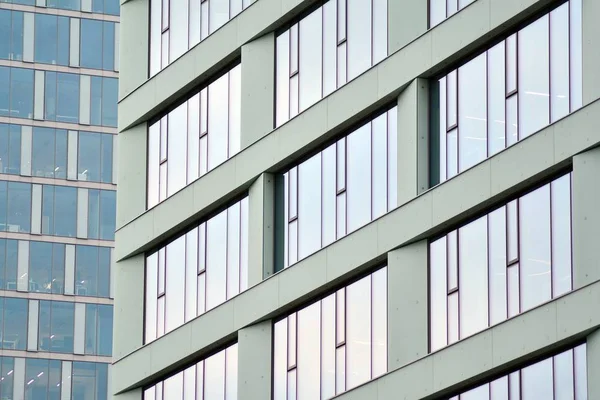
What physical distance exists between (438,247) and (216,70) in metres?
11.3

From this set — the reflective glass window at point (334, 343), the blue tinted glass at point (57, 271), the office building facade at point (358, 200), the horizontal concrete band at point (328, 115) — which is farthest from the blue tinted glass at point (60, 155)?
the reflective glass window at point (334, 343)

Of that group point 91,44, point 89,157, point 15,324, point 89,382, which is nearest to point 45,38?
point 91,44

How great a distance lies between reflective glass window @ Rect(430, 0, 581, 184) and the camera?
3581 cm

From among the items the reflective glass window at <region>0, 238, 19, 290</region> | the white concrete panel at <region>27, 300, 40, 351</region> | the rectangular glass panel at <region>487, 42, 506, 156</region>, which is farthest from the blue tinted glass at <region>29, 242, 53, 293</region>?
the rectangular glass panel at <region>487, 42, 506, 156</region>

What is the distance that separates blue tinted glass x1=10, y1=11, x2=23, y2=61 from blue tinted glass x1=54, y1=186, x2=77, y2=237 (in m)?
7.79

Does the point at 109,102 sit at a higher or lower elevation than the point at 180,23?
higher

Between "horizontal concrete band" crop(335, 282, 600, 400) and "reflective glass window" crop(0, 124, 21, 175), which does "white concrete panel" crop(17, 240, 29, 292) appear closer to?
"reflective glass window" crop(0, 124, 21, 175)

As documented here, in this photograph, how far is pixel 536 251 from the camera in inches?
1401

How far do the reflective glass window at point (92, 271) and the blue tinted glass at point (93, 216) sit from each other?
791mm

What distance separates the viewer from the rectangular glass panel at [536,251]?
3538 centimetres

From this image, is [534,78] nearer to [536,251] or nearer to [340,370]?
[536,251]

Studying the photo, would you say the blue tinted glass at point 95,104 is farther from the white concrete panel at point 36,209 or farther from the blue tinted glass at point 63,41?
the white concrete panel at point 36,209

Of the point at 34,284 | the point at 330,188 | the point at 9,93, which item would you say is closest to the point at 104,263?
the point at 34,284

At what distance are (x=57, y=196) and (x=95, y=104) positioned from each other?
5.77m
